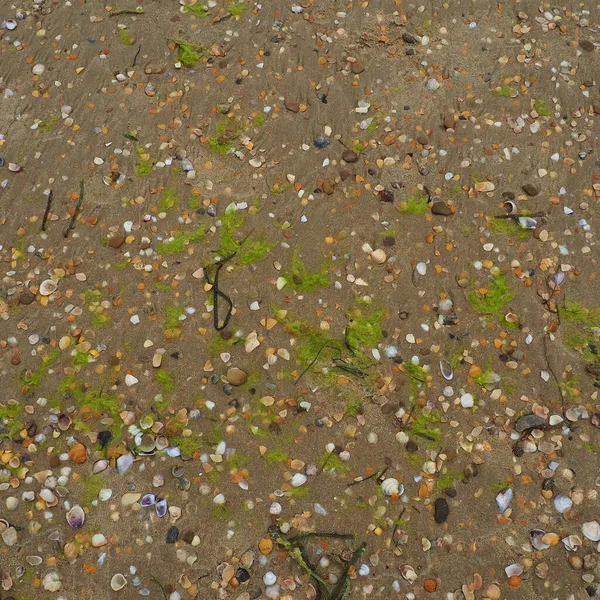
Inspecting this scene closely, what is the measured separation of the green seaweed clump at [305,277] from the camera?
452 cm

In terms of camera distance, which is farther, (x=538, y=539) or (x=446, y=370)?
(x=446, y=370)

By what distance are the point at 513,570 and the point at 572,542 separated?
435mm

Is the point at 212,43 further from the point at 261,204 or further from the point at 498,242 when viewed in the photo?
the point at 498,242

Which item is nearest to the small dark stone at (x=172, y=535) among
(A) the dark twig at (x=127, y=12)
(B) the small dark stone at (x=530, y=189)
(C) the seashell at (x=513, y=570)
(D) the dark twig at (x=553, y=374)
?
(C) the seashell at (x=513, y=570)

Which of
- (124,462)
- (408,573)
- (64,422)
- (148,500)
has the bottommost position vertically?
(408,573)

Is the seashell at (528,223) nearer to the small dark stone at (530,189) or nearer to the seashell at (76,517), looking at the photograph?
the small dark stone at (530,189)

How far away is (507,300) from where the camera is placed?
4496 mm

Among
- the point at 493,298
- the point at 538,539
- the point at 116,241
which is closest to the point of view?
the point at 538,539

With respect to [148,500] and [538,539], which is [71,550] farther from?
[538,539]

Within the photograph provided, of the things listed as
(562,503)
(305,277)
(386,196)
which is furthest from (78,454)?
(562,503)

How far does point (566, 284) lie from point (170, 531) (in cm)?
342

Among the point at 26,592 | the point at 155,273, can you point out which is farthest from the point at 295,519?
the point at 155,273

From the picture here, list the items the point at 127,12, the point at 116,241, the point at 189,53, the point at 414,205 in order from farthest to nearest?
the point at 127,12 → the point at 189,53 → the point at 414,205 → the point at 116,241

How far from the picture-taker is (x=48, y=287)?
4.52 meters
